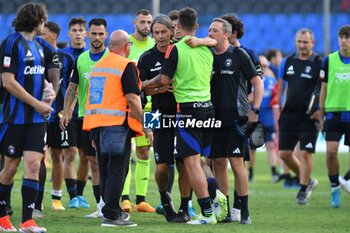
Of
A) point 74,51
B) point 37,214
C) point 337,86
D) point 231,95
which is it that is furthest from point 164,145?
point 337,86

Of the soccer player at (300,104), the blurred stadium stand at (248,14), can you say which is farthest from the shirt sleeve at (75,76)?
the blurred stadium stand at (248,14)

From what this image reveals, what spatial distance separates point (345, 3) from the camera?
30.5 m

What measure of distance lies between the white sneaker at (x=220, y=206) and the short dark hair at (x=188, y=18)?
1.92m

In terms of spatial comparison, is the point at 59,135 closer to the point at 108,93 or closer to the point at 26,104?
the point at 108,93

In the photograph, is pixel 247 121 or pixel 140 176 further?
pixel 140 176

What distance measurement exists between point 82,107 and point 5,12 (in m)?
18.5

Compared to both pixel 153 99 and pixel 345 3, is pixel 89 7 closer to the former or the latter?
pixel 345 3

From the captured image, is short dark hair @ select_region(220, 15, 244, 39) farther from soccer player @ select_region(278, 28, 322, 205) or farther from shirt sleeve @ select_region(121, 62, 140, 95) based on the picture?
soccer player @ select_region(278, 28, 322, 205)

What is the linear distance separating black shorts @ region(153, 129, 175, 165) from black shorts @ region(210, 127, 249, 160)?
0.48 meters

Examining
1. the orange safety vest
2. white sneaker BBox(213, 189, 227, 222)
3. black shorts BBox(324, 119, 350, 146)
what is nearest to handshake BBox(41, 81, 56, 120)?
the orange safety vest

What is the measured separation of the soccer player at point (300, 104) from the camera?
14.0 metres

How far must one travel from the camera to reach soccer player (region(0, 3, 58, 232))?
8.58 metres

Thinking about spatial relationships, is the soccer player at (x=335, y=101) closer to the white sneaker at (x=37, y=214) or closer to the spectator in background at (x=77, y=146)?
the spectator in background at (x=77, y=146)

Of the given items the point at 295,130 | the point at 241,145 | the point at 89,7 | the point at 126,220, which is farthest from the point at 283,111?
the point at 89,7
